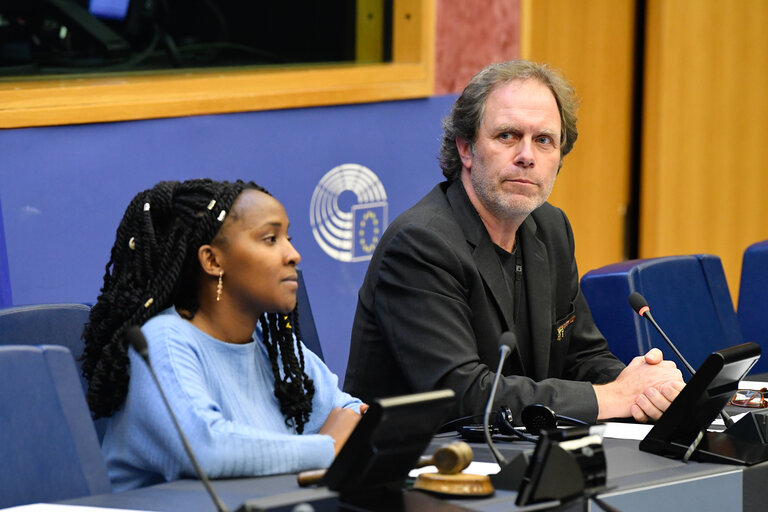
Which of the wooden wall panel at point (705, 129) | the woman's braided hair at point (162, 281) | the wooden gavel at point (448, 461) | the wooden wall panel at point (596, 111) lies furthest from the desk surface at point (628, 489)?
the wooden wall panel at point (705, 129)

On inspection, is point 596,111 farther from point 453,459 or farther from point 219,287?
point 453,459

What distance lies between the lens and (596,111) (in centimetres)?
579

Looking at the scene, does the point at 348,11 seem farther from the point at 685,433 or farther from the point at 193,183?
the point at 685,433

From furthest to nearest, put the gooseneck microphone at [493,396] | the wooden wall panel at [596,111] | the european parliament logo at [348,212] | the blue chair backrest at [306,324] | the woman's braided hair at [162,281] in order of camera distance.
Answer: the wooden wall panel at [596,111] < the european parliament logo at [348,212] < the blue chair backrest at [306,324] < the woman's braided hair at [162,281] < the gooseneck microphone at [493,396]

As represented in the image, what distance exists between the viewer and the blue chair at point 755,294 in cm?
374

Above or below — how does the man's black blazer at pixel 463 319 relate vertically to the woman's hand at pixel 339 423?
above

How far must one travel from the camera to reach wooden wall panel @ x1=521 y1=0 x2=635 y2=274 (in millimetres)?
5559

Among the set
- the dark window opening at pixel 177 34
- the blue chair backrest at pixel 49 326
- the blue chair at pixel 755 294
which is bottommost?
the blue chair at pixel 755 294

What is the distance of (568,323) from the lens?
9.93 feet

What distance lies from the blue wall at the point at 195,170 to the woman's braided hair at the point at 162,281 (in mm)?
Result: 1009

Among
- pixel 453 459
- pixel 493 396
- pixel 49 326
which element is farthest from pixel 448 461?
pixel 49 326

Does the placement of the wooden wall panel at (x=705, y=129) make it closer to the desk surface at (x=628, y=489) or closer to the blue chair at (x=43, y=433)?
the desk surface at (x=628, y=489)

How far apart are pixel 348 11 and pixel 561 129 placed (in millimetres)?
1796

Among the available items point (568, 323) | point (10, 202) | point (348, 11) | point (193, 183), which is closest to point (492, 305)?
point (568, 323)
